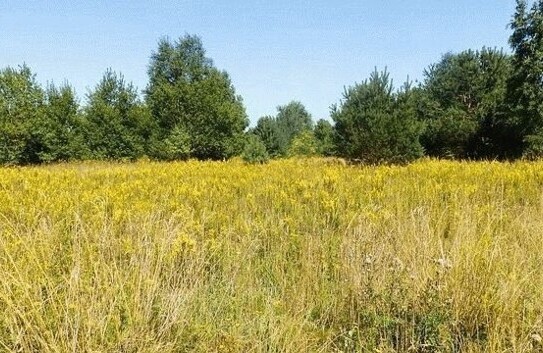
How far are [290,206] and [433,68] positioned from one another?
52695mm

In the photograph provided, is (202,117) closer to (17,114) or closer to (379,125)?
(17,114)

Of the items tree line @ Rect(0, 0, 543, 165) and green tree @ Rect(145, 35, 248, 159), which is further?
green tree @ Rect(145, 35, 248, 159)

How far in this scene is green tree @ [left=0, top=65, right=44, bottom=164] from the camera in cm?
2258

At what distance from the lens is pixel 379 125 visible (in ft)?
41.2

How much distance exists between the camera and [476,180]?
6.48 metres

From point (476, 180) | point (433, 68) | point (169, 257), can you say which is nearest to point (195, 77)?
point (433, 68)

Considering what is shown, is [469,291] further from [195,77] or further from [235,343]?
[195,77]

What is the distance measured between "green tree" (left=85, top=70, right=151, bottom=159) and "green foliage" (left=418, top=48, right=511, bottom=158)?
2279cm

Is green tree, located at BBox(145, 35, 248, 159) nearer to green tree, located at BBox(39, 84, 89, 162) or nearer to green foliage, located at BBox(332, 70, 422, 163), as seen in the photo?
green tree, located at BBox(39, 84, 89, 162)

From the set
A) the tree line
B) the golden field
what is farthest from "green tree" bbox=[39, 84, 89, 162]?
the golden field

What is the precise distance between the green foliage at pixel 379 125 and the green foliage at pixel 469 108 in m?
17.9

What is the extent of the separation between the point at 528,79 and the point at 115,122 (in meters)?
26.5

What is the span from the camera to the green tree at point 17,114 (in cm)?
2258

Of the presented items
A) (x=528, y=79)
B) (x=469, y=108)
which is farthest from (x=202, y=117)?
(x=469, y=108)
